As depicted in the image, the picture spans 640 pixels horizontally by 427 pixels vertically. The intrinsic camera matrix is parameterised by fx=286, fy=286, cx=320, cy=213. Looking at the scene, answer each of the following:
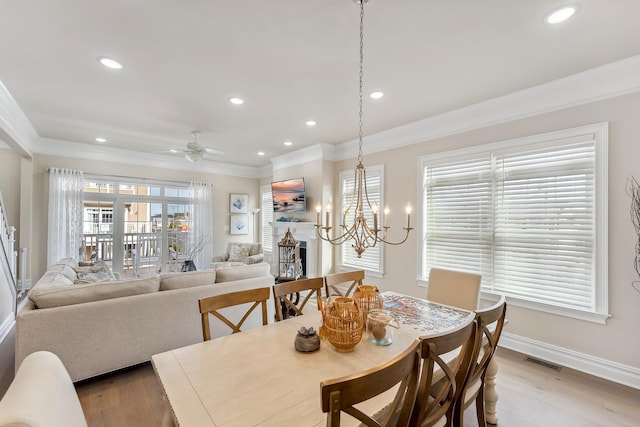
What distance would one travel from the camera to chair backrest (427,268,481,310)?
2500mm

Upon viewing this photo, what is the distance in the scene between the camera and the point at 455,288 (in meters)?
2.63

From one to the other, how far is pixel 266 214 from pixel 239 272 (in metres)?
4.11

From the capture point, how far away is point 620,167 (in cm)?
254

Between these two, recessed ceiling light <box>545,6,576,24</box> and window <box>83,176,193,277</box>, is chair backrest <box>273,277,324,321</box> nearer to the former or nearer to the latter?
recessed ceiling light <box>545,6,576,24</box>

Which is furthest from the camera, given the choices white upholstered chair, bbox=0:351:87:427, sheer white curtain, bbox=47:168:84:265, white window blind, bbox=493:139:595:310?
sheer white curtain, bbox=47:168:84:265

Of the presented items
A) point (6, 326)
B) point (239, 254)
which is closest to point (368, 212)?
point (239, 254)

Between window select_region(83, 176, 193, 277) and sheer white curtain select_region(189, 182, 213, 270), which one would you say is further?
sheer white curtain select_region(189, 182, 213, 270)

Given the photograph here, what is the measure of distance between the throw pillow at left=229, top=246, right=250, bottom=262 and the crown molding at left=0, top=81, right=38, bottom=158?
12.2 ft

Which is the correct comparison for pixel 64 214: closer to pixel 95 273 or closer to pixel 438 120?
pixel 95 273

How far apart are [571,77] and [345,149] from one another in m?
3.11

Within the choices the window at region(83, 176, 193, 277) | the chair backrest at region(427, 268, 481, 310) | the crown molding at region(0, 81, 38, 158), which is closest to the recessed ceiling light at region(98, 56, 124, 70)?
the crown molding at region(0, 81, 38, 158)

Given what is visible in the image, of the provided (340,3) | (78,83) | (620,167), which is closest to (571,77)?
(620,167)

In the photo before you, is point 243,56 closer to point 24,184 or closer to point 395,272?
point 395,272

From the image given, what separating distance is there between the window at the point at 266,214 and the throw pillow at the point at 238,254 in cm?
92
